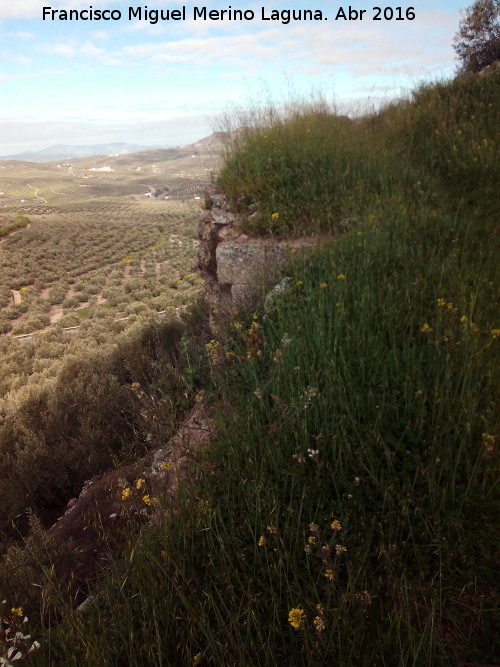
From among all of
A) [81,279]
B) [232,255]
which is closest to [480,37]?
[232,255]

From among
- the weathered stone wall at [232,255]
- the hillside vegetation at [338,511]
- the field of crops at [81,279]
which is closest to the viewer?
the hillside vegetation at [338,511]

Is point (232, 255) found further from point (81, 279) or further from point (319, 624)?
point (81, 279)

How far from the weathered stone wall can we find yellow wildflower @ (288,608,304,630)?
290 cm

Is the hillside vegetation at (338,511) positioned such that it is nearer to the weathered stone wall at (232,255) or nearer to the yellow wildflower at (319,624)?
the yellow wildflower at (319,624)

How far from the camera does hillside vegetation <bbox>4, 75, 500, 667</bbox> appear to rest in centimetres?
141

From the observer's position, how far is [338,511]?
67.3 inches

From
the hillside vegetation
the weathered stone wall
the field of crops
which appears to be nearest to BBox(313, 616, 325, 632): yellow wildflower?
the hillside vegetation

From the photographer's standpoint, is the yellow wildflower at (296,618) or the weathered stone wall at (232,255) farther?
the weathered stone wall at (232,255)

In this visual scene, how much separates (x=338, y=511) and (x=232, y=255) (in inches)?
176

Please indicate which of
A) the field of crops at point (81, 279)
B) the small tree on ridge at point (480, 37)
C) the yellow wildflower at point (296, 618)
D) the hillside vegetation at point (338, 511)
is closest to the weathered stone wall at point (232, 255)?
the field of crops at point (81, 279)

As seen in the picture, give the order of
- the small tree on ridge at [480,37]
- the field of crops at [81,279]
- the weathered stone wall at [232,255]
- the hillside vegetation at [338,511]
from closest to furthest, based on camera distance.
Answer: the hillside vegetation at [338,511]
the weathered stone wall at [232,255]
the small tree on ridge at [480,37]
the field of crops at [81,279]

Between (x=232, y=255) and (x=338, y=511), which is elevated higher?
(x=232, y=255)

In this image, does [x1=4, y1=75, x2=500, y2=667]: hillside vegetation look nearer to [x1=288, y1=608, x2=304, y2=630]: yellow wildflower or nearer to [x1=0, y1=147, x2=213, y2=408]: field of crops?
[x1=288, y1=608, x2=304, y2=630]: yellow wildflower

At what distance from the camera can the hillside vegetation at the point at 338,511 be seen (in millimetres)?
1409
